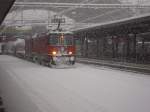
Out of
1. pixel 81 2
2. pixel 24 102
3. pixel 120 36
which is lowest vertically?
pixel 24 102

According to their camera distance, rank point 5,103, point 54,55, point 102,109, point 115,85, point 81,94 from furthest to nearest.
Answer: point 54,55, point 115,85, point 81,94, point 5,103, point 102,109

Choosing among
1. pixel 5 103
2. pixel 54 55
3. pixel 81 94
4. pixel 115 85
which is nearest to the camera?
pixel 5 103

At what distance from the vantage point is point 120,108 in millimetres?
9250

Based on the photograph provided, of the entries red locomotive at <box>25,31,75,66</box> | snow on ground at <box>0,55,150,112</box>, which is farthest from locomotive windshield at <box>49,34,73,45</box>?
snow on ground at <box>0,55,150,112</box>

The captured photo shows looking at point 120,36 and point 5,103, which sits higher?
point 120,36

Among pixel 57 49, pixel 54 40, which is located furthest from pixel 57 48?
pixel 54 40

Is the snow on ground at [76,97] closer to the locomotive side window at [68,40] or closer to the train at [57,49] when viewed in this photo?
the train at [57,49]

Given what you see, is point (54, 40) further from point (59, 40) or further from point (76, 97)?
point (76, 97)

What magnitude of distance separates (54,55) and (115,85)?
38.1 ft

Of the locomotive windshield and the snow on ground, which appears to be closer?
the snow on ground

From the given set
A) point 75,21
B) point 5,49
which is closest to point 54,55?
point 75,21

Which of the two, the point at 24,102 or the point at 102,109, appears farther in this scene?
the point at 24,102

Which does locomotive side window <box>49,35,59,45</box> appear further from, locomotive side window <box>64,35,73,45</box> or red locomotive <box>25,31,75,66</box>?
locomotive side window <box>64,35,73,45</box>

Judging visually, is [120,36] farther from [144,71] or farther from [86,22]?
[86,22]
